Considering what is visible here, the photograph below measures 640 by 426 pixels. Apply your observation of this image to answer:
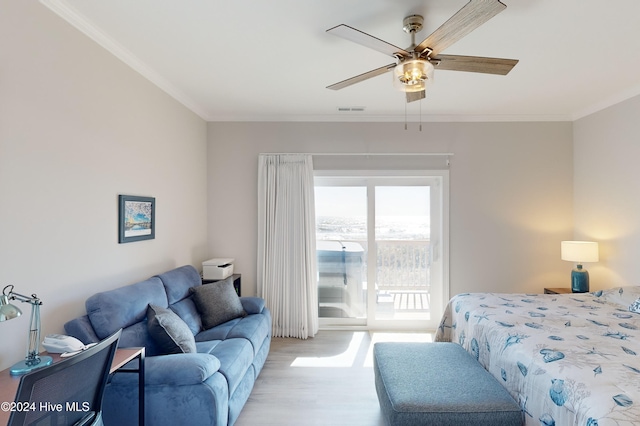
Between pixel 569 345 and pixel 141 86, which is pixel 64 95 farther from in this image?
pixel 569 345

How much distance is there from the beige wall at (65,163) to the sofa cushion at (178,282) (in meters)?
0.20

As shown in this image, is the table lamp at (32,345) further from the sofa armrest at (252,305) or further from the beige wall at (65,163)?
the sofa armrest at (252,305)

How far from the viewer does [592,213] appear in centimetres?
355

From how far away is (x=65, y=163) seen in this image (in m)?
1.88

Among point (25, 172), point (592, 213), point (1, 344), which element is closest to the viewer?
point (1, 344)

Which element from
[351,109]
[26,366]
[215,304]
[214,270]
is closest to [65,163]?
[26,366]

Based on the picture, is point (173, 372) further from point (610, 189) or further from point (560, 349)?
point (610, 189)

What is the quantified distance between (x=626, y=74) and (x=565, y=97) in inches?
20.9

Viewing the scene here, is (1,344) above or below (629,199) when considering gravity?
below

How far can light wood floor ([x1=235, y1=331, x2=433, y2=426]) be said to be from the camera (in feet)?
7.50

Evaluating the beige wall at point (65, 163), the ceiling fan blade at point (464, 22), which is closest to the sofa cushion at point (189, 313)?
the beige wall at point (65, 163)

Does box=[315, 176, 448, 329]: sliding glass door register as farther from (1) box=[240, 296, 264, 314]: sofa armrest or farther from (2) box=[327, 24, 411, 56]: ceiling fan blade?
(2) box=[327, 24, 411, 56]: ceiling fan blade

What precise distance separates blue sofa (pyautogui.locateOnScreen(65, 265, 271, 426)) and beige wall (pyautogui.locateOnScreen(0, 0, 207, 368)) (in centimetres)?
22

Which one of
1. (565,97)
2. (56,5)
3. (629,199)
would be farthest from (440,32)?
(629,199)
